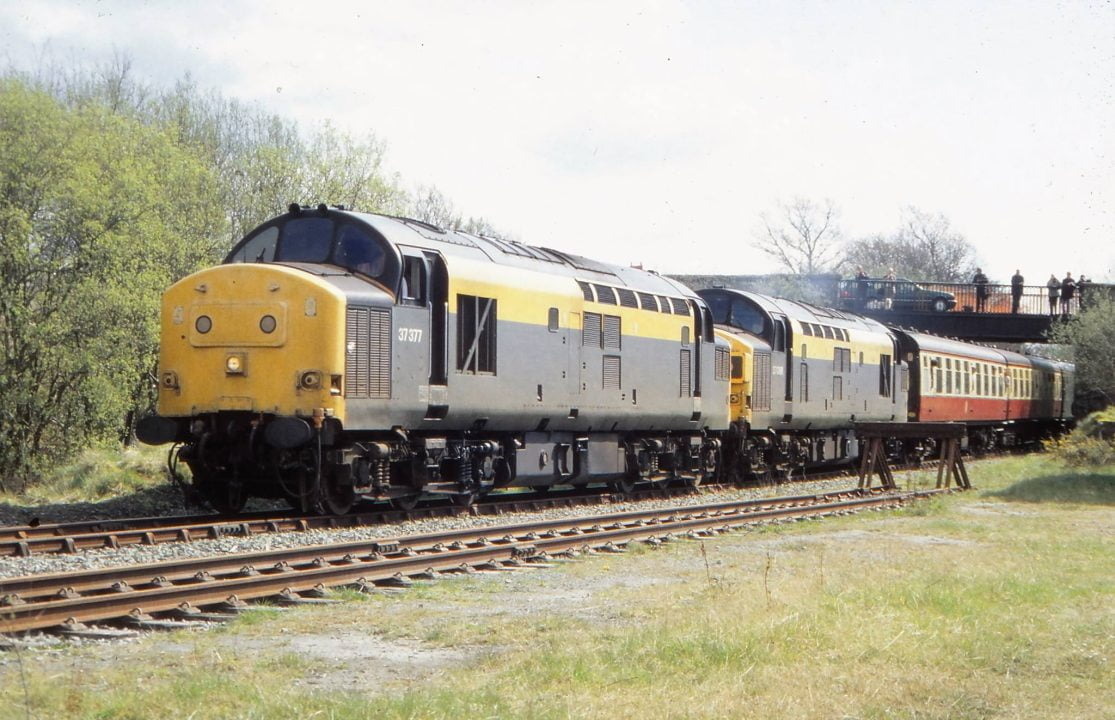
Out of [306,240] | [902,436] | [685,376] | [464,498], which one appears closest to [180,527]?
[306,240]

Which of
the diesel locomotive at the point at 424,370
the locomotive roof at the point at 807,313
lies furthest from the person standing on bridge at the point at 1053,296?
the diesel locomotive at the point at 424,370

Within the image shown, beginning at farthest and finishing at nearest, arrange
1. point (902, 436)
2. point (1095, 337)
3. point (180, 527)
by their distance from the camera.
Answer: point (1095, 337)
point (902, 436)
point (180, 527)

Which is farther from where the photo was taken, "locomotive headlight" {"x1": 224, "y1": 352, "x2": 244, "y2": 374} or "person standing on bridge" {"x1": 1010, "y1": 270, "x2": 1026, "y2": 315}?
"person standing on bridge" {"x1": 1010, "y1": 270, "x2": 1026, "y2": 315}

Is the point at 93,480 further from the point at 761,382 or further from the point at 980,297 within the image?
the point at 980,297

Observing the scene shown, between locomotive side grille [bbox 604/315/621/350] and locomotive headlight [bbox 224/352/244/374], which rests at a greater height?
locomotive side grille [bbox 604/315/621/350]

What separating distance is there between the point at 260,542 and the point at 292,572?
9.48 ft

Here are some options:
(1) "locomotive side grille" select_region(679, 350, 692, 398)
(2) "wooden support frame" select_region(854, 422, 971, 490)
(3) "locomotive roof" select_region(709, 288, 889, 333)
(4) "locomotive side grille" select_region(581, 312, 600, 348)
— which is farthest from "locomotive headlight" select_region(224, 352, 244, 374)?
(3) "locomotive roof" select_region(709, 288, 889, 333)

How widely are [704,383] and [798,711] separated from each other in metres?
16.8

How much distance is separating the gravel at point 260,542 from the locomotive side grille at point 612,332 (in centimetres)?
257

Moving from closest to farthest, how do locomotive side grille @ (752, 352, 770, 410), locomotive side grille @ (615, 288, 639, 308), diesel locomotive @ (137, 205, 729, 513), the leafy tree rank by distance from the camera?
diesel locomotive @ (137, 205, 729, 513) → locomotive side grille @ (615, 288, 639, 308) → the leafy tree → locomotive side grille @ (752, 352, 770, 410)

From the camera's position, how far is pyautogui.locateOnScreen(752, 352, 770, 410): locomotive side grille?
1011 inches

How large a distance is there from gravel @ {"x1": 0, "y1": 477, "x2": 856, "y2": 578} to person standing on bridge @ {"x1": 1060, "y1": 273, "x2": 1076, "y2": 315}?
3062 centimetres

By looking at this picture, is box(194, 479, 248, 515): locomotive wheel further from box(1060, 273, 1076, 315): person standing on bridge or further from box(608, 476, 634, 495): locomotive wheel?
box(1060, 273, 1076, 315): person standing on bridge

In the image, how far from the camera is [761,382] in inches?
1021
